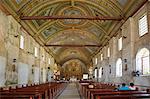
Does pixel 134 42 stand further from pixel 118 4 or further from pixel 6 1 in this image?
pixel 6 1

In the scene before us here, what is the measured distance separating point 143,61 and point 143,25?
2.32m

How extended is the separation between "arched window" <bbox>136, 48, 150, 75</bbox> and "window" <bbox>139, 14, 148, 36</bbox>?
1122 millimetres

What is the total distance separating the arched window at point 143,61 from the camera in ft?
48.5

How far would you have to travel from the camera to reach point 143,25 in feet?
48.4

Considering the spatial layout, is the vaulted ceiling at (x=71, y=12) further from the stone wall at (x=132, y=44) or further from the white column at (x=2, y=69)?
the white column at (x=2, y=69)

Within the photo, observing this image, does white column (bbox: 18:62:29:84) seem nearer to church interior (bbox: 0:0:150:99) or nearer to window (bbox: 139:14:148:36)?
church interior (bbox: 0:0:150:99)

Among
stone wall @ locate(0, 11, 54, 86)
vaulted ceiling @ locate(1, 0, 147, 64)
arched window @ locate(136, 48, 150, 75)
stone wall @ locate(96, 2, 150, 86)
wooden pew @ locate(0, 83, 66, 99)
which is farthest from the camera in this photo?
vaulted ceiling @ locate(1, 0, 147, 64)

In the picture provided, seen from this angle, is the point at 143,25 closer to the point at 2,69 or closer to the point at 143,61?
the point at 143,61

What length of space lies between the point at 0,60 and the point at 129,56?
8793 millimetres

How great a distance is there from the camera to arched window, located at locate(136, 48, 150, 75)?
14774 millimetres

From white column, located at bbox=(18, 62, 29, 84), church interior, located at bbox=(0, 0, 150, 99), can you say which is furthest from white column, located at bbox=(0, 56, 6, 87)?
white column, located at bbox=(18, 62, 29, 84)

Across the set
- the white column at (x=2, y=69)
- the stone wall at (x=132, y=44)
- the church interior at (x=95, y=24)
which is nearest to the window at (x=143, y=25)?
the church interior at (x=95, y=24)

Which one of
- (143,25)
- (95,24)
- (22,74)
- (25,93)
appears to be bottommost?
(25,93)

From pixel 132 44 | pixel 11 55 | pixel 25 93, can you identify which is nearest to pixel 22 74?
pixel 11 55
